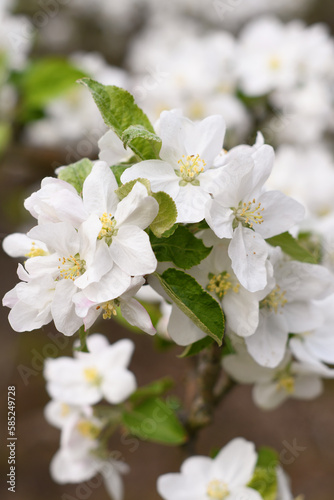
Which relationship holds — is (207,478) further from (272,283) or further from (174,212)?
(174,212)

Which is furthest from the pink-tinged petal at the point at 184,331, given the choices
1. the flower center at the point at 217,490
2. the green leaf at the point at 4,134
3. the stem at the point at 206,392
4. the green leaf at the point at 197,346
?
the green leaf at the point at 4,134

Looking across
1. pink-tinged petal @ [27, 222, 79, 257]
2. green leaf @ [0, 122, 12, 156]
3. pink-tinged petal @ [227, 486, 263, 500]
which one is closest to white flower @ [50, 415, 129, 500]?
pink-tinged petal @ [227, 486, 263, 500]

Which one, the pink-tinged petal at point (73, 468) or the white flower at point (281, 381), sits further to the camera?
the pink-tinged petal at point (73, 468)

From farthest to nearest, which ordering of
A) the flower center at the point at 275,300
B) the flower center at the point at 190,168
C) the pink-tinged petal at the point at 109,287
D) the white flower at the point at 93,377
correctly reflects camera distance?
the white flower at the point at 93,377, the flower center at the point at 275,300, the flower center at the point at 190,168, the pink-tinged petal at the point at 109,287

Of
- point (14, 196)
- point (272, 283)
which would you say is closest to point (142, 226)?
point (272, 283)

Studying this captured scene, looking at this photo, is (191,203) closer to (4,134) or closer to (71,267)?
(71,267)

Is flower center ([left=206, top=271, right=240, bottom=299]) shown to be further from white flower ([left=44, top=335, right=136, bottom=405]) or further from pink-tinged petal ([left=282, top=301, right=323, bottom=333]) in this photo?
white flower ([left=44, top=335, right=136, bottom=405])

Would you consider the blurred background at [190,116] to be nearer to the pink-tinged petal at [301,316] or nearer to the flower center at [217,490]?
the flower center at [217,490]
